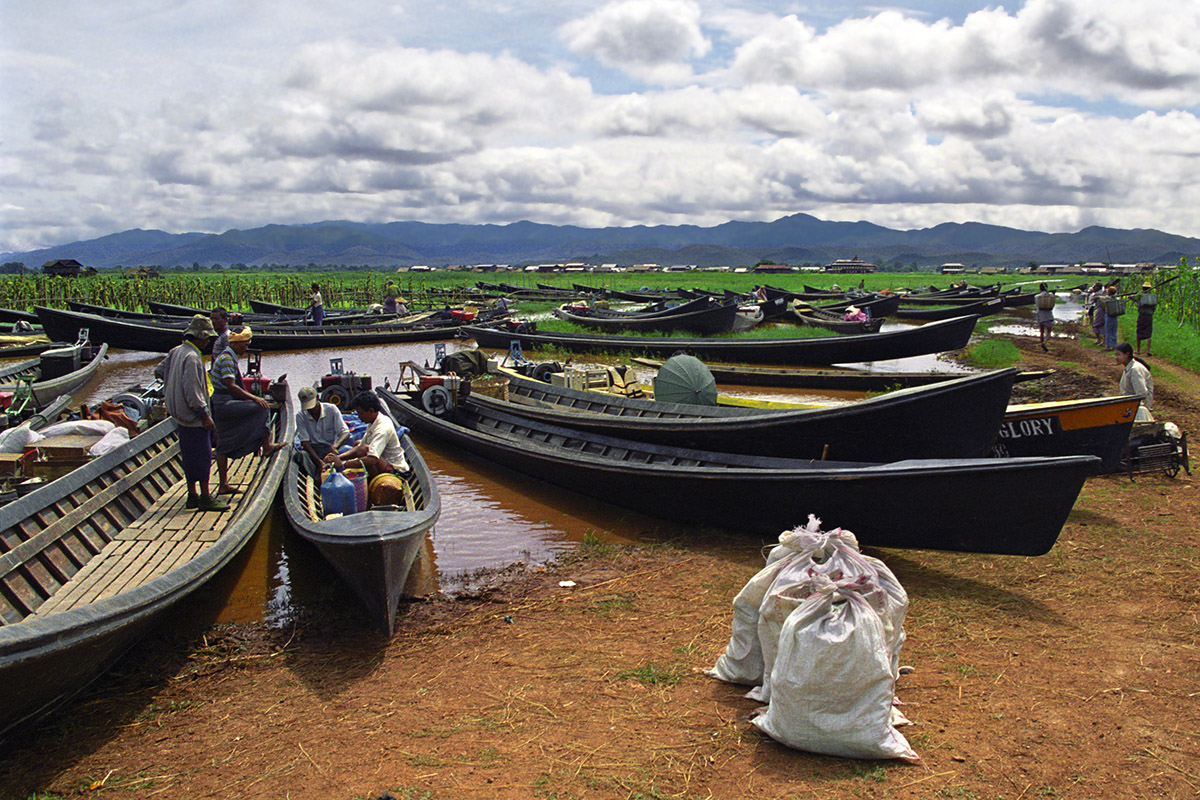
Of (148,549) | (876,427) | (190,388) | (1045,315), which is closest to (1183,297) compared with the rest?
(1045,315)

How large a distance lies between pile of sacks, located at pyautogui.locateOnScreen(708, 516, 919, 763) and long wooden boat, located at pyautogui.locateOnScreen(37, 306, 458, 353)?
2497cm

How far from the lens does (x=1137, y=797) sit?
353 centimetres

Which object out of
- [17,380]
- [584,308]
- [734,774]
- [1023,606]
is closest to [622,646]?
[734,774]

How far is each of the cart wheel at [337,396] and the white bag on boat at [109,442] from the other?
3563mm

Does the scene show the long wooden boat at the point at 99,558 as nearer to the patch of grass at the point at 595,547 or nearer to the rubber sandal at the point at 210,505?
the rubber sandal at the point at 210,505

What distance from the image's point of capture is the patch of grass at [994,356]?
2062 cm

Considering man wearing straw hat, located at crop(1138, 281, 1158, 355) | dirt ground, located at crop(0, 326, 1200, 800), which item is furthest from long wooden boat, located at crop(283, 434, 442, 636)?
man wearing straw hat, located at crop(1138, 281, 1158, 355)

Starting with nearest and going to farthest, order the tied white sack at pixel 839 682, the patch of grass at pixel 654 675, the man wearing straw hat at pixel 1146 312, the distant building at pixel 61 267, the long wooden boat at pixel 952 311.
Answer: the tied white sack at pixel 839 682 < the patch of grass at pixel 654 675 < the man wearing straw hat at pixel 1146 312 < the long wooden boat at pixel 952 311 < the distant building at pixel 61 267

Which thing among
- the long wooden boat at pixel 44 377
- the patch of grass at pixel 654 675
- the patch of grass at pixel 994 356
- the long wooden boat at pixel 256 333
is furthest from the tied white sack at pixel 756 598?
the long wooden boat at pixel 256 333

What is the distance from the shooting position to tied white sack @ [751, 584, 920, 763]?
12.6ft

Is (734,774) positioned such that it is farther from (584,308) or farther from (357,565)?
(584,308)

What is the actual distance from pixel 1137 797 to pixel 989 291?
166ft

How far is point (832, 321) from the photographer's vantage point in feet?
89.4

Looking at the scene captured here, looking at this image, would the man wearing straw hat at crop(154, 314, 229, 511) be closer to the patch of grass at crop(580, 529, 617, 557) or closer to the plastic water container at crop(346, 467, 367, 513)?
the plastic water container at crop(346, 467, 367, 513)
